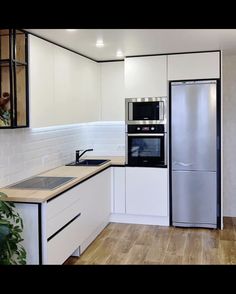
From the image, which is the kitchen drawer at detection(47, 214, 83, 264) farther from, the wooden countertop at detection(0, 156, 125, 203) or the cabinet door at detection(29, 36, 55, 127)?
the cabinet door at detection(29, 36, 55, 127)

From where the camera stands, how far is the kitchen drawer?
2887mm

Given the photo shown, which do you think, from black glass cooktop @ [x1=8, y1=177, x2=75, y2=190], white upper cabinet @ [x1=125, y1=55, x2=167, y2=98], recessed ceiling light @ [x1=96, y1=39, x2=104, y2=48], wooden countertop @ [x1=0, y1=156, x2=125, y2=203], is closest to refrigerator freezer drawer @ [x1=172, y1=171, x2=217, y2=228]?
wooden countertop @ [x1=0, y1=156, x2=125, y2=203]

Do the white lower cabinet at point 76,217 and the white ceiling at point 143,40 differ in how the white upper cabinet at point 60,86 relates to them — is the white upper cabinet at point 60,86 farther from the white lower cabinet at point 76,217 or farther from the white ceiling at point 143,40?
the white lower cabinet at point 76,217

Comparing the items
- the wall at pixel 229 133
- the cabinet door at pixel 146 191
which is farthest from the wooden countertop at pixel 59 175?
the wall at pixel 229 133

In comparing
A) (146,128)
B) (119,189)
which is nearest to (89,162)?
(119,189)

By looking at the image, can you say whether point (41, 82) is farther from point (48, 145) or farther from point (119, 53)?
point (119, 53)

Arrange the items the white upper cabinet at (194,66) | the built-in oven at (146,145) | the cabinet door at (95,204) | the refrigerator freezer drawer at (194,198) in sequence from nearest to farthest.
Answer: the cabinet door at (95,204)
the white upper cabinet at (194,66)
the refrigerator freezer drawer at (194,198)
the built-in oven at (146,145)

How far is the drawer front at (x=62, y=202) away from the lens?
282 centimetres

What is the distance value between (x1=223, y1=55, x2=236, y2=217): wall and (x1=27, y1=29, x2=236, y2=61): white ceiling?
0.41 metres

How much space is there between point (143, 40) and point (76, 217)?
205 centimetres

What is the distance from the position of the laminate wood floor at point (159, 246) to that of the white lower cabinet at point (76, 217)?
0.18 m
